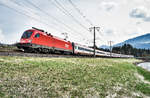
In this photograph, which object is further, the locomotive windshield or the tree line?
the tree line

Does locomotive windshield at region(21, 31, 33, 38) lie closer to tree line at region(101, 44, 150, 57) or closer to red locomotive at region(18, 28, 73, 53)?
red locomotive at region(18, 28, 73, 53)

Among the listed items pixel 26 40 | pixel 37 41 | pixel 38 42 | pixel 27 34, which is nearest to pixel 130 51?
pixel 38 42

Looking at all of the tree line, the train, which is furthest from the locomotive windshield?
the tree line

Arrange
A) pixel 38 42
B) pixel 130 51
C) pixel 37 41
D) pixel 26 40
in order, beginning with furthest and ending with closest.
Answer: pixel 130 51 → pixel 38 42 → pixel 37 41 → pixel 26 40

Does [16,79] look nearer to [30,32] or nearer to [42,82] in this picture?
[42,82]

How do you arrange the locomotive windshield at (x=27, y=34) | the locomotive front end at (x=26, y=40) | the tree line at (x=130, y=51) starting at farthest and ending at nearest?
1. the tree line at (x=130, y=51)
2. the locomotive windshield at (x=27, y=34)
3. the locomotive front end at (x=26, y=40)

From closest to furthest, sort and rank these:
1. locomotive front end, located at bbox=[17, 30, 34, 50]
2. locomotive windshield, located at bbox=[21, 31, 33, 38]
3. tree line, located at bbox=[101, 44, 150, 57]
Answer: locomotive front end, located at bbox=[17, 30, 34, 50] < locomotive windshield, located at bbox=[21, 31, 33, 38] < tree line, located at bbox=[101, 44, 150, 57]

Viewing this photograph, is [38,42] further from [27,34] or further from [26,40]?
[27,34]

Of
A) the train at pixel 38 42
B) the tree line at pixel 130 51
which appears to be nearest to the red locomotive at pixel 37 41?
the train at pixel 38 42

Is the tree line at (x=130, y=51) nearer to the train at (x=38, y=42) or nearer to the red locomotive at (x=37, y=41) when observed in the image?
the train at (x=38, y=42)

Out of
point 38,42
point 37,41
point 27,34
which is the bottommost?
point 38,42

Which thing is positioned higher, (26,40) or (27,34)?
(27,34)

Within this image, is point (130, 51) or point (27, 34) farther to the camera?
point (130, 51)

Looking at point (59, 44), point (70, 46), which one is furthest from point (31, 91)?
point (70, 46)
